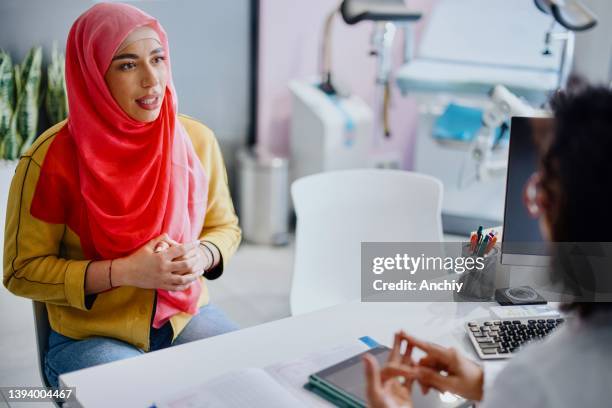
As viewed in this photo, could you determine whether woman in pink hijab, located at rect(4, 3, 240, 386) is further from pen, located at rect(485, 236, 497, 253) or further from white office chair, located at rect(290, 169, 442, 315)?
pen, located at rect(485, 236, 497, 253)

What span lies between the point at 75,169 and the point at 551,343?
1.05 meters

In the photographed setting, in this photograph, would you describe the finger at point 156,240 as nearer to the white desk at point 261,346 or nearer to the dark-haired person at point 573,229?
the white desk at point 261,346

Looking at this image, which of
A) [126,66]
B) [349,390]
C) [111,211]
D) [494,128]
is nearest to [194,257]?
[111,211]

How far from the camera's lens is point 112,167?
1.55 m

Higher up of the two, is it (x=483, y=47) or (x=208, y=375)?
(x=483, y=47)

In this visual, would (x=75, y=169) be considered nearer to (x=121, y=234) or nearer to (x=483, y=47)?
(x=121, y=234)

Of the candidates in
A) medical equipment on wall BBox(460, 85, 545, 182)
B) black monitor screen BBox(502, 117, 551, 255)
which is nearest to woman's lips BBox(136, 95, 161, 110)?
black monitor screen BBox(502, 117, 551, 255)

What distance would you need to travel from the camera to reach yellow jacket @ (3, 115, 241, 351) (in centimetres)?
146

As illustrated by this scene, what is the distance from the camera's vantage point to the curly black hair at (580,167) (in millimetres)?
813

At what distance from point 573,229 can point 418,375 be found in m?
0.33

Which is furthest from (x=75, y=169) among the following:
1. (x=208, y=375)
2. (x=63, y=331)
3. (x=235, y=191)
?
(x=235, y=191)

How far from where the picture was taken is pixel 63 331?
1.53 m

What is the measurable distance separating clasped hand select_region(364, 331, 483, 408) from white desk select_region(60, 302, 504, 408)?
9.1 inches

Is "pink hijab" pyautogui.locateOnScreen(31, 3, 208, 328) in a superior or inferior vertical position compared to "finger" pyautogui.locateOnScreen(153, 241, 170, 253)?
superior
